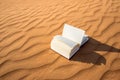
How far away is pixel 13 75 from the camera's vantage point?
6.59 ft

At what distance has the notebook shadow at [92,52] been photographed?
222cm

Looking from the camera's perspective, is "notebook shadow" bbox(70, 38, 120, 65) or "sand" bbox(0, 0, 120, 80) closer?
"sand" bbox(0, 0, 120, 80)

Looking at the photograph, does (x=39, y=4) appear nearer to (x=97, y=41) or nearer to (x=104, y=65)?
(x=97, y=41)

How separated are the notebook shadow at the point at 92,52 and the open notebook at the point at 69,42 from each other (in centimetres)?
10

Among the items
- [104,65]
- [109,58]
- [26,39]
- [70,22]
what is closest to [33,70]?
[26,39]

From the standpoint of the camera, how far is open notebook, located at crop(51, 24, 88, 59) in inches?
86.0

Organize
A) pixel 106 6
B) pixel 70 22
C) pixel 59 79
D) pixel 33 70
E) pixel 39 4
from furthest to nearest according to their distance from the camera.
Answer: pixel 39 4 < pixel 106 6 < pixel 70 22 < pixel 33 70 < pixel 59 79

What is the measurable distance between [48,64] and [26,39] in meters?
0.84

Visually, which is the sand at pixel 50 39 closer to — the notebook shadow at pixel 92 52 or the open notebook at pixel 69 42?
the notebook shadow at pixel 92 52

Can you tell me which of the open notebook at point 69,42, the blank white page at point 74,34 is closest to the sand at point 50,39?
the open notebook at point 69,42

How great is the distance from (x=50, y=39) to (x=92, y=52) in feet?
2.84

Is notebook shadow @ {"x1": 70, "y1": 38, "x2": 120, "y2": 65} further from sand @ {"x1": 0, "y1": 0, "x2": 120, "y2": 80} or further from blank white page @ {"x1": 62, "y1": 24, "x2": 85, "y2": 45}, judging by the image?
blank white page @ {"x1": 62, "y1": 24, "x2": 85, "y2": 45}

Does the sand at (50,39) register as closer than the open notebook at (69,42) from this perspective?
Yes

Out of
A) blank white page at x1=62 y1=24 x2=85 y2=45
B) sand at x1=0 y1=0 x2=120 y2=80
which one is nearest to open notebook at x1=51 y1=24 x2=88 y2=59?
blank white page at x1=62 y1=24 x2=85 y2=45
